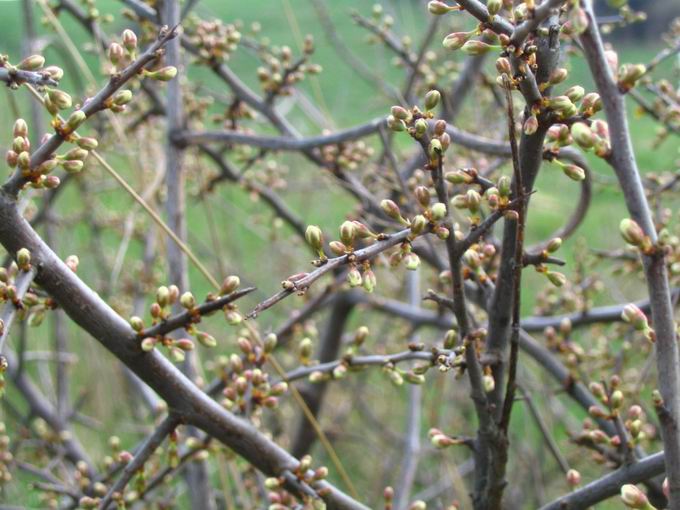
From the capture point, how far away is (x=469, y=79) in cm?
284

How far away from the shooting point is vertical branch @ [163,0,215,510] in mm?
2004

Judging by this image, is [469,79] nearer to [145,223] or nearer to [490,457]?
[145,223]

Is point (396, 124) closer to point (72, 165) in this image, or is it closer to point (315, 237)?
point (315, 237)

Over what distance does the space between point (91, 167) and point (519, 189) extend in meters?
2.86

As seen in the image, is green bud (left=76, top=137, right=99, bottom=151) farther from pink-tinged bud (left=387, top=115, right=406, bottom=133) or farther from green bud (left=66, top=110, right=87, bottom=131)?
pink-tinged bud (left=387, top=115, right=406, bottom=133)

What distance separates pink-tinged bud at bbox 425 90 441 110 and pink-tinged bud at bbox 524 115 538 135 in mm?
110

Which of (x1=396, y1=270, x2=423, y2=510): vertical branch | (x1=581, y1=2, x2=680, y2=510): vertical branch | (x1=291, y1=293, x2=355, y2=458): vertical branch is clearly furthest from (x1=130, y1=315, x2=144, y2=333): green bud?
(x1=291, y1=293, x2=355, y2=458): vertical branch

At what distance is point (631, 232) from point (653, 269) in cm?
6

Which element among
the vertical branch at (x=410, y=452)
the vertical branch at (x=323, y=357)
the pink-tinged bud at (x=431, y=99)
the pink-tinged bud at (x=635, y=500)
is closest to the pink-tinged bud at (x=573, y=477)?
the pink-tinged bud at (x=635, y=500)

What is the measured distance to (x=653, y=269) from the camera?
916 mm

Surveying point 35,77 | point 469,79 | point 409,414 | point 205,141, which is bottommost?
point 409,414

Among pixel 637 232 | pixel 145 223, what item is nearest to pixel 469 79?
pixel 145 223

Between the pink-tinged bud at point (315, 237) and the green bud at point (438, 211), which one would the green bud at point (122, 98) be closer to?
the pink-tinged bud at point (315, 237)

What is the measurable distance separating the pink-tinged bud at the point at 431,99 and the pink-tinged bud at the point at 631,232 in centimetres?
26
